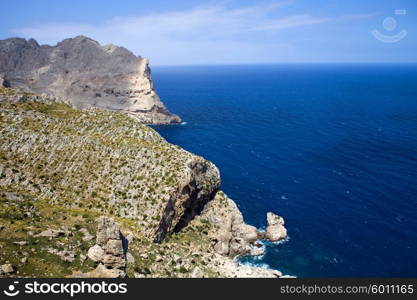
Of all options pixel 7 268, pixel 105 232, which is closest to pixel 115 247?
pixel 105 232

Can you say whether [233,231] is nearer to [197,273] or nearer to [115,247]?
[197,273]

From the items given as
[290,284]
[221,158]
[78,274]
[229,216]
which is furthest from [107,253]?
[221,158]

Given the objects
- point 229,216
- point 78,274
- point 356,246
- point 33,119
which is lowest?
point 356,246

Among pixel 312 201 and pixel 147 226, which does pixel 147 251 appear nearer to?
pixel 147 226

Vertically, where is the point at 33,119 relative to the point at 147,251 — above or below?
above

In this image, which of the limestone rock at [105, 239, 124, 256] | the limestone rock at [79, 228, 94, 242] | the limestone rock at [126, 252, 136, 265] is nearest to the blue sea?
the limestone rock at [126, 252, 136, 265]
